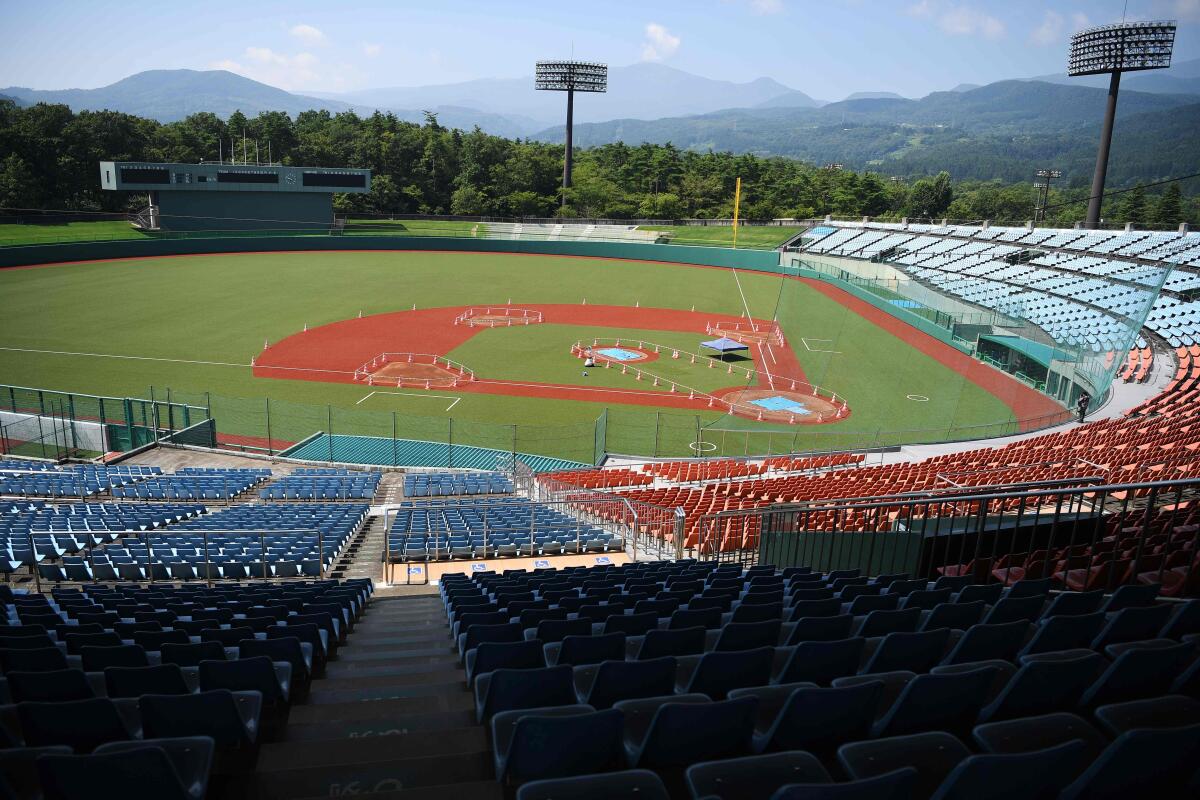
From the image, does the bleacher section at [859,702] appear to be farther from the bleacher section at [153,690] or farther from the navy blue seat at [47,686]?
the navy blue seat at [47,686]

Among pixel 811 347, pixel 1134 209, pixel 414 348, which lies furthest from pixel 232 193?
pixel 1134 209

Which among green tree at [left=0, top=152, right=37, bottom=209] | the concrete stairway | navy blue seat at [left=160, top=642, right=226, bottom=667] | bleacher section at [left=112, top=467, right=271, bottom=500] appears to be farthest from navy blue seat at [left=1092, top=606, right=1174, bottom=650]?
green tree at [left=0, top=152, right=37, bottom=209]

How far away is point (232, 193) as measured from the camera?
79.2m

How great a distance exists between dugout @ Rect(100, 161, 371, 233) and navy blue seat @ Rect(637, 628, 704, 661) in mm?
80620

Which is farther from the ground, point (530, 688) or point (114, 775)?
point (114, 775)

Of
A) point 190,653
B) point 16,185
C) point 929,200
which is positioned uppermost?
point 929,200

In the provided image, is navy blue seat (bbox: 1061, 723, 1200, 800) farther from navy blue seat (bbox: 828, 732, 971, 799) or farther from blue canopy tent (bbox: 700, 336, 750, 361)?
blue canopy tent (bbox: 700, 336, 750, 361)

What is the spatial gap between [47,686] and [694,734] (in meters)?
3.94

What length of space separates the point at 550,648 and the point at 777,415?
25.1 meters

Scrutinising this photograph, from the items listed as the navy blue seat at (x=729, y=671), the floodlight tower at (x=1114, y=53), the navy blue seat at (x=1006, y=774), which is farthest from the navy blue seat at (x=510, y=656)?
the floodlight tower at (x=1114, y=53)

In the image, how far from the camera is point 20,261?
59812mm

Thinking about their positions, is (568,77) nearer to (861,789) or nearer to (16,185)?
(16,185)

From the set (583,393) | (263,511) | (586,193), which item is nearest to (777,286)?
(583,393)

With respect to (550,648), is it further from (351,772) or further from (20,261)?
(20,261)
